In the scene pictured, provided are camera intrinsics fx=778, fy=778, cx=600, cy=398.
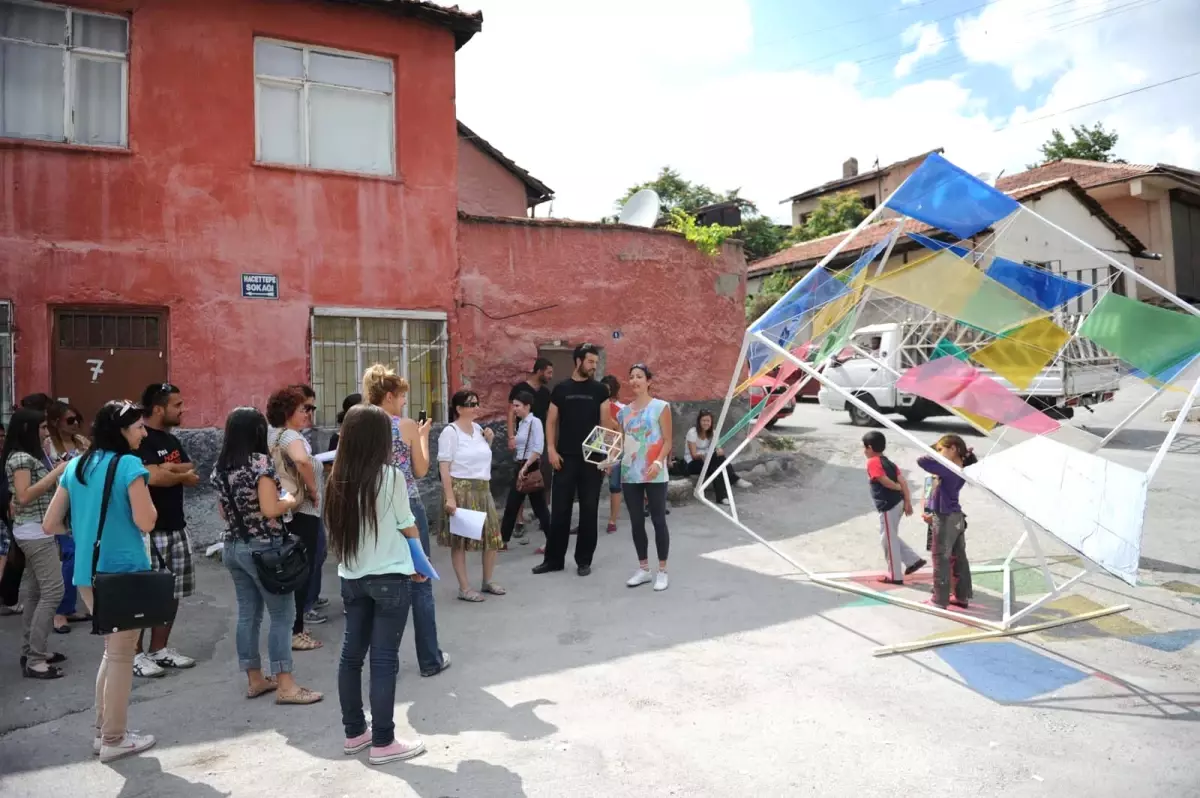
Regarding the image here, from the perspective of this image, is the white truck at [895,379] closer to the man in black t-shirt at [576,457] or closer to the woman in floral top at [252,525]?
the man in black t-shirt at [576,457]

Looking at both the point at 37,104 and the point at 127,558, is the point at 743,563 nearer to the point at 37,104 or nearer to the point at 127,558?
the point at 127,558

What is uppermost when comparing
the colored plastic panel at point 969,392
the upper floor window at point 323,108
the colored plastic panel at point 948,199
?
the upper floor window at point 323,108

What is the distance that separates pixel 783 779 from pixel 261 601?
9.47ft

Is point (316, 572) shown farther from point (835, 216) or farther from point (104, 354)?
point (835, 216)

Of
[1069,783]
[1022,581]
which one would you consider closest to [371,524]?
[1069,783]

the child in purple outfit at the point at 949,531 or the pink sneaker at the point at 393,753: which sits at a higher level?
the child in purple outfit at the point at 949,531

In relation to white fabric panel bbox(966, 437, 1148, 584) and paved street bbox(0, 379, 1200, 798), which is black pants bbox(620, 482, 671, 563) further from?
white fabric panel bbox(966, 437, 1148, 584)

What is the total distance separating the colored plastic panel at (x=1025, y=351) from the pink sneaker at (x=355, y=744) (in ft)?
17.4

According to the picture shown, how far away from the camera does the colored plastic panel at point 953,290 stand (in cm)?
576

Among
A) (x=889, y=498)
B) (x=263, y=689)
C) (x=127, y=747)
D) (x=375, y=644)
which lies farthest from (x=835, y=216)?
(x=127, y=747)

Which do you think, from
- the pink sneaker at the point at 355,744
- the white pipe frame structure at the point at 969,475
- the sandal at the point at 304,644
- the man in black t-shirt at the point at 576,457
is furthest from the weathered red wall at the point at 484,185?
the pink sneaker at the point at 355,744

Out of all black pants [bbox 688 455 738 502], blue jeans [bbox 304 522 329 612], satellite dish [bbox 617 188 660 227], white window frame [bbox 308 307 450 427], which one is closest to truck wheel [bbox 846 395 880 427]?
satellite dish [bbox 617 188 660 227]

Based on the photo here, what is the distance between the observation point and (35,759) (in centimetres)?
371

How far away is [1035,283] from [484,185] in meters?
12.2
